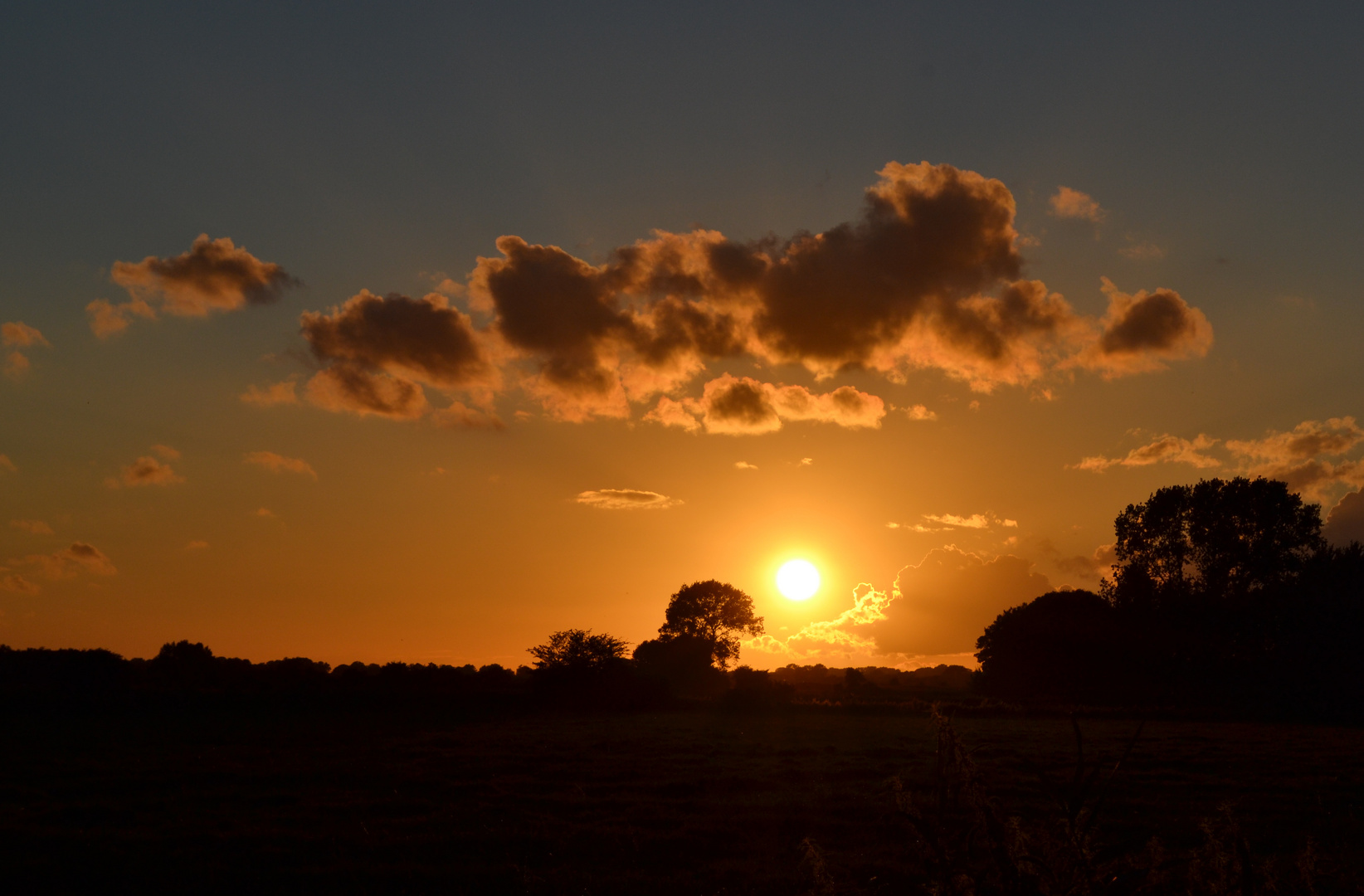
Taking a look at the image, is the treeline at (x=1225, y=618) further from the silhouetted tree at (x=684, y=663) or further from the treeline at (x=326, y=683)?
the silhouetted tree at (x=684, y=663)

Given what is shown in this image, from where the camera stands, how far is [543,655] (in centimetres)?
7200

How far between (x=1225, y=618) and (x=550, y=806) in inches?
2325

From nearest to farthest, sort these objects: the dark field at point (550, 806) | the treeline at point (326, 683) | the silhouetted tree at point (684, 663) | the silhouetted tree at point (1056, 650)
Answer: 1. the dark field at point (550, 806)
2. the treeline at point (326, 683)
3. the silhouetted tree at point (1056, 650)
4. the silhouetted tree at point (684, 663)

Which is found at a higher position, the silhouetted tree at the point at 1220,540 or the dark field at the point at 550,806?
the silhouetted tree at the point at 1220,540

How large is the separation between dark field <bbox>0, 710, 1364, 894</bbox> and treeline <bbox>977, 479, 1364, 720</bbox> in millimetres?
23071

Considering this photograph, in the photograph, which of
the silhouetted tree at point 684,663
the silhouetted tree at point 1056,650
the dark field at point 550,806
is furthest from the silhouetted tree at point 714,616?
the dark field at point 550,806

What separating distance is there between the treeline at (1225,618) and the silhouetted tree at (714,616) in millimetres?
38530

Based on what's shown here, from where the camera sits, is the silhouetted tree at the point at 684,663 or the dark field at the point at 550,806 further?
the silhouetted tree at the point at 684,663

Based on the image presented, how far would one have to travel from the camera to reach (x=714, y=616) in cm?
10275

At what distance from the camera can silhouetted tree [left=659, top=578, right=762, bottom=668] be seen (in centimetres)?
10200

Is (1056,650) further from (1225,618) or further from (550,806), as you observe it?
(550,806)

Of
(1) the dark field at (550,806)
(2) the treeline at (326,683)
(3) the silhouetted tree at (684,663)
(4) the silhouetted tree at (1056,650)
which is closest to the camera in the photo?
(1) the dark field at (550,806)

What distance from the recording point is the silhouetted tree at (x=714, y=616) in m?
102

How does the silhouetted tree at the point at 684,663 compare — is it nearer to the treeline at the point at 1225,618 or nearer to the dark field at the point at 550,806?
the treeline at the point at 1225,618
